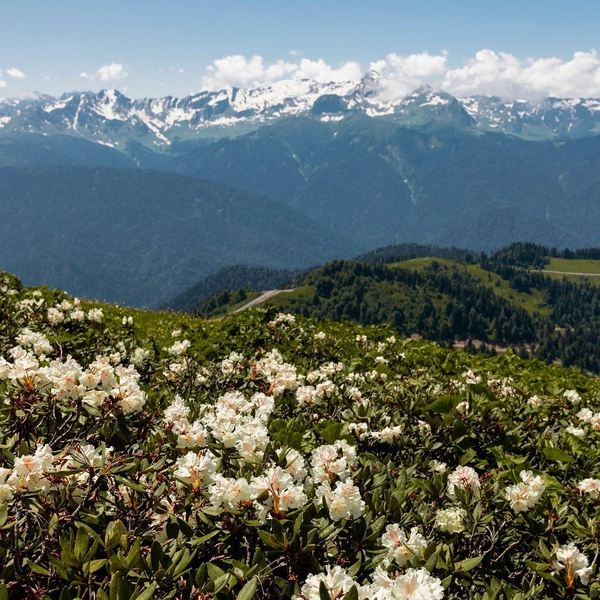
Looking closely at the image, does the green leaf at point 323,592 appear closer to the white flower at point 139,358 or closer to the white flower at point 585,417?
the white flower at point 139,358

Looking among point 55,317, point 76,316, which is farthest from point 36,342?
point 76,316

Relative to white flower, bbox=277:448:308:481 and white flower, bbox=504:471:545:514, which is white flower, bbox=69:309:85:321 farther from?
white flower, bbox=504:471:545:514

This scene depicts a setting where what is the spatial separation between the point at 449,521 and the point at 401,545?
71cm

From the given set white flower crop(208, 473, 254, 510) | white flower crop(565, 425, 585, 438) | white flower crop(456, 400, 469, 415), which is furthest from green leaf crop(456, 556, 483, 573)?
white flower crop(565, 425, 585, 438)

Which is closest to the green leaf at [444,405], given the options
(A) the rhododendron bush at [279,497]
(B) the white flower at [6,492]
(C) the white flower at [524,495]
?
(A) the rhododendron bush at [279,497]

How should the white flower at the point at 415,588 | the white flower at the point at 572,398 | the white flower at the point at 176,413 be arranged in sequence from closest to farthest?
the white flower at the point at 415,588 < the white flower at the point at 176,413 < the white flower at the point at 572,398

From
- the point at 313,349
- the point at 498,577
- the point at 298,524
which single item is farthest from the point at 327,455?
→ the point at 313,349

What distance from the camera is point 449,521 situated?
12.7 ft

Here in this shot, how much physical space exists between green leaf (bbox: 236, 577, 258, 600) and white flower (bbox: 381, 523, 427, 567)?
1013 millimetres

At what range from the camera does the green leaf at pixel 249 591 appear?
2670mm

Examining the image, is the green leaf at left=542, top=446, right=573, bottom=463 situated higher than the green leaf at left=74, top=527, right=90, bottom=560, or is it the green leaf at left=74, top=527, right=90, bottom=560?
the green leaf at left=74, top=527, right=90, bottom=560

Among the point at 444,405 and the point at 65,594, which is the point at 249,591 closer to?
the point at 65,594

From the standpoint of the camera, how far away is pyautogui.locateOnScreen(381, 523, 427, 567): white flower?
10.8 ft

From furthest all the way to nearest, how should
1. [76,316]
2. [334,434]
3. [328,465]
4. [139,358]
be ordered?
[76,316] → [139,358] → [334,434] → [328,465]
